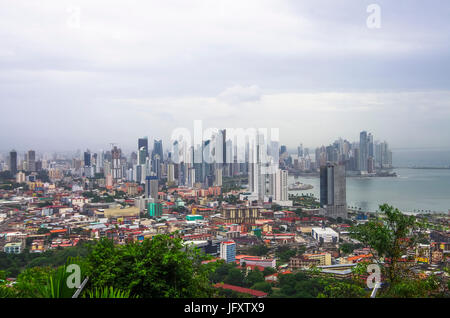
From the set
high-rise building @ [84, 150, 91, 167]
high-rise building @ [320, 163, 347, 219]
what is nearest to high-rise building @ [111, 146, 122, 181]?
high-rise building @ [84, 150, 91, 167]

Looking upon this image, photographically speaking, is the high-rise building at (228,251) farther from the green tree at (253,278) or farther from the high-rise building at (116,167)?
the high-rise building at (116,167)

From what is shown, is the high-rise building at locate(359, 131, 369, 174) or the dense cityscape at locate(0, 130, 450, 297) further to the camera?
the high-rise building at locate(359, 131, 369, 174)

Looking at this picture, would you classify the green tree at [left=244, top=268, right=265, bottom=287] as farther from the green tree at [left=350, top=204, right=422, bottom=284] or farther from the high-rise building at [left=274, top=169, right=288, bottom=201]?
the high-rise building at [left=274, top=169, right=288, bottom=201]

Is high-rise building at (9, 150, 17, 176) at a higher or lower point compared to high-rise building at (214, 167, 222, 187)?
higher

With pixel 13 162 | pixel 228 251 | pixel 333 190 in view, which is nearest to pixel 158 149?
pixel 13 162
